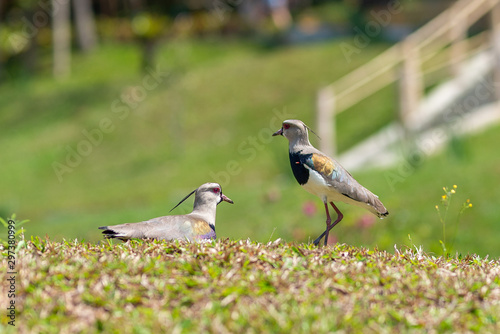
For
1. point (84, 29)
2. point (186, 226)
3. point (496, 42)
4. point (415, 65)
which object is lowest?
point (186, 226)

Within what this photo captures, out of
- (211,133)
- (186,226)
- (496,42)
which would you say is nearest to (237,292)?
(186,226)

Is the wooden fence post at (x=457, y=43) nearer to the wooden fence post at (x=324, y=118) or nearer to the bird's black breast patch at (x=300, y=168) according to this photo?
the wooden fence post at (x=324, y=118)

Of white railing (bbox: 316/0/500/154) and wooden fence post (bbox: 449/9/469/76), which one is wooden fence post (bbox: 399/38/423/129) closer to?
white railing (bbox: 316/0/500/154)

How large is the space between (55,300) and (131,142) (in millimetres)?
18893

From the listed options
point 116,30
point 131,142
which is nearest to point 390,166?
point 131,142

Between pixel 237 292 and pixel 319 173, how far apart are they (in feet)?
4.24

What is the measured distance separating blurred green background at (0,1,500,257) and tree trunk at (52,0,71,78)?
13.5 inches

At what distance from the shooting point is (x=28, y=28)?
3769cm

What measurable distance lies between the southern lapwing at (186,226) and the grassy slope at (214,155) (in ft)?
13.7

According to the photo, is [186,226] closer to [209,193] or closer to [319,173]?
[209,193]

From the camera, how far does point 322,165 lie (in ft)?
16.9

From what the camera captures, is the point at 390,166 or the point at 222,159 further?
the point at 222,159

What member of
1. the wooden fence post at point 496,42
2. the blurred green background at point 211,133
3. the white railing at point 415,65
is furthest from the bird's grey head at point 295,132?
Result: the wooden fence post at point 496,42

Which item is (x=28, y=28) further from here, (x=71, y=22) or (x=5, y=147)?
(x=5, y=147)
